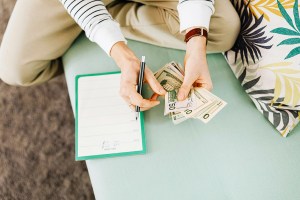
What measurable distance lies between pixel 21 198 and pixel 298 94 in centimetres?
106

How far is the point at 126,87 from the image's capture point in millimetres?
901

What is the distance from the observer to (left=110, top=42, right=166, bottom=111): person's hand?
90 centimetres

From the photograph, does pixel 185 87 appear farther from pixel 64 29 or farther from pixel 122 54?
pixel 64 29

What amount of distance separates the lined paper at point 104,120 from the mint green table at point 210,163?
3 centimetres

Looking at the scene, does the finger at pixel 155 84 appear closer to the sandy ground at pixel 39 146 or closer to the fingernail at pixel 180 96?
the fingernail at pixel 180 96

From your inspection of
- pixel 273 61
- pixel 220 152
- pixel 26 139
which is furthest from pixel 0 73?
pixel 273 61

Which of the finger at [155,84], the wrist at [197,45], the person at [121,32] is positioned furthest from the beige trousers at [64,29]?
the finger at [155,84]

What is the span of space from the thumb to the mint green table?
11 centimetres

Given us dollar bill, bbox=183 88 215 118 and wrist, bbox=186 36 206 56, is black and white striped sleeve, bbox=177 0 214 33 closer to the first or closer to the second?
wrist, bbox=186 36 206 56

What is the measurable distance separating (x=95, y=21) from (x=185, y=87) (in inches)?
12.3

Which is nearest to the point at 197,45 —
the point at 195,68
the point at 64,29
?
the point at 195,68

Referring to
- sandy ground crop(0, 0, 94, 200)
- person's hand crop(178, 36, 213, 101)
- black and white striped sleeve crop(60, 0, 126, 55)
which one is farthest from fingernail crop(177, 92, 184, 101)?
sandy ground crop(0, 0, 94, 200)

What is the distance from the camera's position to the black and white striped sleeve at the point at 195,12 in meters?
0.91

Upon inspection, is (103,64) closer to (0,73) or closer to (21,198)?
(0,73)
